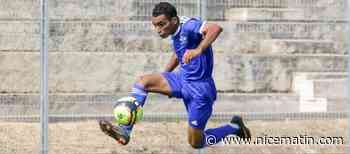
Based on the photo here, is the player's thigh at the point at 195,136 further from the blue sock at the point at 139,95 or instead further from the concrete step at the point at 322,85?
the concrete step at the point at 322,85

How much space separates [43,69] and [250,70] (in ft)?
10.1

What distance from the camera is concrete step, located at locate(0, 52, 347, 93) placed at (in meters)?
14.5

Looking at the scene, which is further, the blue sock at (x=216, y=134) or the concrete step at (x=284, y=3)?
the concrete step at (x=284, y=3)

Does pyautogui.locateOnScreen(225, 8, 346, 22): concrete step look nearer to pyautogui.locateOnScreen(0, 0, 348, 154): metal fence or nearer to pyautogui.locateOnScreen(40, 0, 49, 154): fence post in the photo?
pyautogui.locateOnScreen(0, 0, 348, 154): metal fence

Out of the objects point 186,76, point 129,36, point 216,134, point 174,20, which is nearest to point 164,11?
point 174,20

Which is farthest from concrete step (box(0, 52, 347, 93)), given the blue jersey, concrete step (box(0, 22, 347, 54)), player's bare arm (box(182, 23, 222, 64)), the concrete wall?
player's bare arm (box(182, 23, 222, 64))

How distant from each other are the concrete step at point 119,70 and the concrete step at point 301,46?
30 centimetres

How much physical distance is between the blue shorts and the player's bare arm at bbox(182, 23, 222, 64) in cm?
74

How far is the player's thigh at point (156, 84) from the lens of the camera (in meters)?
11.2

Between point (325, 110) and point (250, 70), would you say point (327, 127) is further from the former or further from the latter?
point (250, 70)

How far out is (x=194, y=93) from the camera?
11422mm

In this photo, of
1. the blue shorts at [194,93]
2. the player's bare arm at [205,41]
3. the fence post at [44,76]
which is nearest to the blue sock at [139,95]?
the blue shorts at [194,93]

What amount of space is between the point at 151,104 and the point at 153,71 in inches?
21.3

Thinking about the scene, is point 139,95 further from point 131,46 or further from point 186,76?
point 131,46
